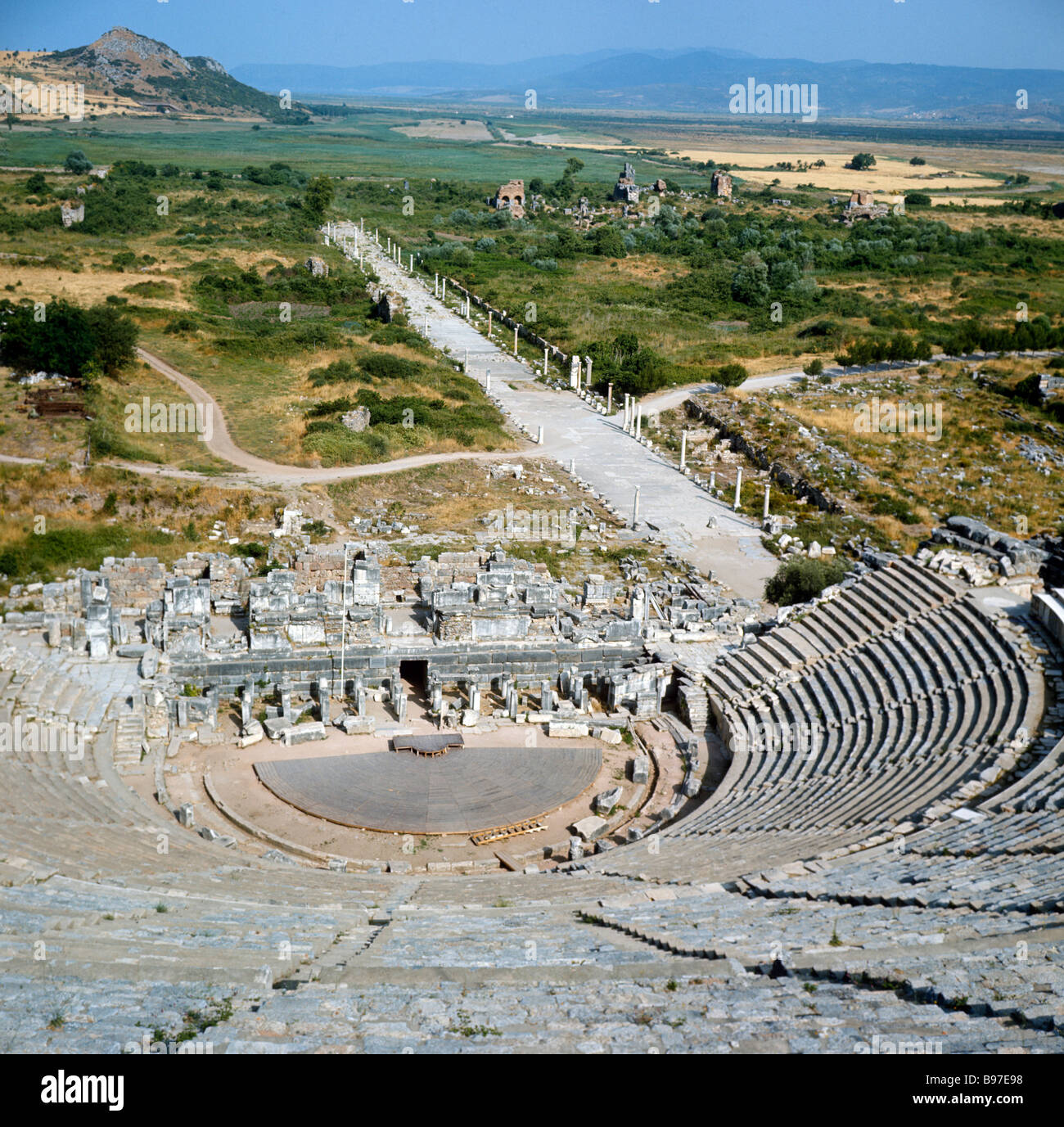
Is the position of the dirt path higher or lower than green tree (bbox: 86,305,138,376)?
lower

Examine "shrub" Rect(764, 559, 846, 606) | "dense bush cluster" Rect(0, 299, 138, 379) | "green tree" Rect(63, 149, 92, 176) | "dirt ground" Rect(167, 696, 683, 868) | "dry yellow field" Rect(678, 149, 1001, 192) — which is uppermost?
"dry yellow field" Rect(678, 149, 1001, 192)

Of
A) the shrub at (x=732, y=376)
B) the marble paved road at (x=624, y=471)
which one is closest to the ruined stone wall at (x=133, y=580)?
the marble paved road at (x=624, y=471)

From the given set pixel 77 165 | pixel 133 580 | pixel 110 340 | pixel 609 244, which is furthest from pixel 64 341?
pixel 77 165

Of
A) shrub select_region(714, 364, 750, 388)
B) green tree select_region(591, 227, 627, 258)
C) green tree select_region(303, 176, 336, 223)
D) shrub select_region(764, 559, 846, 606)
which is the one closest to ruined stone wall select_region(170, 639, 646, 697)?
→ shrub select_region(764, 559, 846, 606)

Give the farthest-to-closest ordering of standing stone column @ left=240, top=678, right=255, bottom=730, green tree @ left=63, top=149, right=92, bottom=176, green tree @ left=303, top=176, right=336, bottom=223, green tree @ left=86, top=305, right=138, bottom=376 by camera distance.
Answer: green tree @ left=63, top=149, right=92, bottom=176 → green tree @ left=303, top=176, right=336, bottom=223 → green tree @ left=86, top=305, right=138, bottom=376 → standing stone column @ left=240, top=678, right=255, bottom=730

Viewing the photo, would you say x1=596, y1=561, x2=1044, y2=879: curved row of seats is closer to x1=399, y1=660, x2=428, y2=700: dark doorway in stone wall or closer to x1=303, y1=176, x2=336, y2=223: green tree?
x1=399, y1=660, x2=428, y2=700: dark doorway in stone wall

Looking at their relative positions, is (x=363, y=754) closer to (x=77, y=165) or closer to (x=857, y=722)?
(x=857, y=722)

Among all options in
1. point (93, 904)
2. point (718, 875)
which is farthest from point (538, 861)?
point (93, 904)

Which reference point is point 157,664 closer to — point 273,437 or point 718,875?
point 718,875
